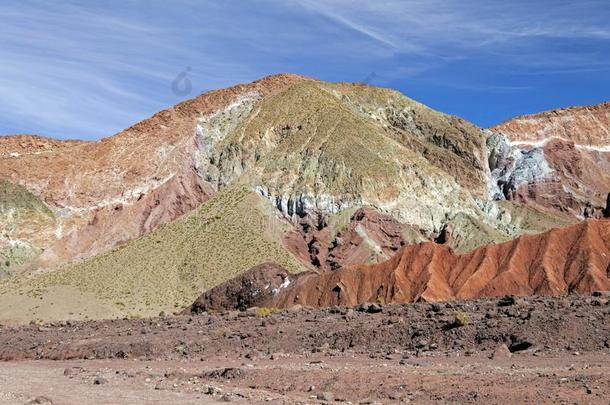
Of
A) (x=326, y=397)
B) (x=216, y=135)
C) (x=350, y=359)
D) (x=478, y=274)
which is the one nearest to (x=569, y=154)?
(x=216, y=135)

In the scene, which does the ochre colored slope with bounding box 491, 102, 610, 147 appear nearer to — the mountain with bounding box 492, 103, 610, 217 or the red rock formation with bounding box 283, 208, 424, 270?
the mountain with bounding box 492, 103, 610, 217

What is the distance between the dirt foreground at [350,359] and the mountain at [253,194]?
3600cm

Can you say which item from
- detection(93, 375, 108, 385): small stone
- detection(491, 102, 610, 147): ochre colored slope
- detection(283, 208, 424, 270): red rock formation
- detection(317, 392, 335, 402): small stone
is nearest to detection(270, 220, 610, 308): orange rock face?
detection(93, 375, 108, 385): small stone

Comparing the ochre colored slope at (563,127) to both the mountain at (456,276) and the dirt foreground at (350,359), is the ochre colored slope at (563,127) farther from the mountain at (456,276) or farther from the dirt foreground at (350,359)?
the dirt foreground at (350,359)

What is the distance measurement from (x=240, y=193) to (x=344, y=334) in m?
60.8

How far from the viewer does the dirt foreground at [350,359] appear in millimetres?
18203

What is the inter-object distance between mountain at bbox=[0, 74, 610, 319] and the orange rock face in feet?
78.2

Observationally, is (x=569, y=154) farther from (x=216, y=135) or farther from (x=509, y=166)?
(x=216, y=135)

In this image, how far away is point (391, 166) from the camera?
9106 centimetres

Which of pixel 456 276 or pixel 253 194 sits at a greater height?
pixel 253 194

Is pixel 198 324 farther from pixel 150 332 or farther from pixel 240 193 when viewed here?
pixel 240 193

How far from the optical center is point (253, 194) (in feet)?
283

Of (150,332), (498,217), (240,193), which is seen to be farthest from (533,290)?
(498,217)

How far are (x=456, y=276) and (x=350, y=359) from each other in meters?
23.3
